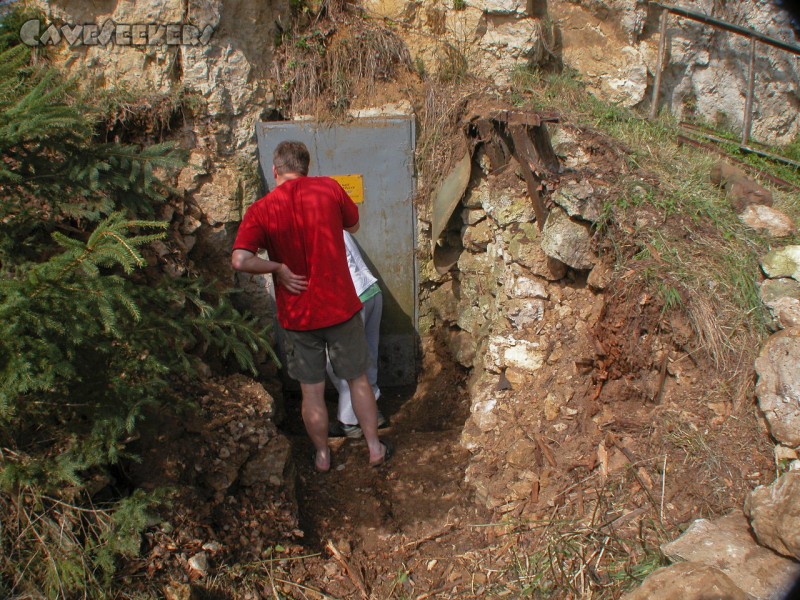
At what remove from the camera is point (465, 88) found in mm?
5070

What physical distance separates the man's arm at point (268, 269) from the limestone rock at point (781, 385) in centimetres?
242

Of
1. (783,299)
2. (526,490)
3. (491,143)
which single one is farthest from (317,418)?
(783,299)

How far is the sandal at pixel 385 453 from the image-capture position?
4246 millimetres

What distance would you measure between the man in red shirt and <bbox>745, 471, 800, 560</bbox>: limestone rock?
7.37 feet

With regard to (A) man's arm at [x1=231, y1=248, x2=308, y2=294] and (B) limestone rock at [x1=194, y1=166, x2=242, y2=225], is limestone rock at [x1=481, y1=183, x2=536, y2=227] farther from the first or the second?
(B) limestone rock at [x1=194, y1=166, x2=242, y2=225]

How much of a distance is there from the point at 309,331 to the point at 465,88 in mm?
2489

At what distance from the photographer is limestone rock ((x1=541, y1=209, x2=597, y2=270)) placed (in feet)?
12.5

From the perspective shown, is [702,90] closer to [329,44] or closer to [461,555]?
[329,44]

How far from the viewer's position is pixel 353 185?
500cm

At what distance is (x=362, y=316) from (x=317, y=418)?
2.66ft

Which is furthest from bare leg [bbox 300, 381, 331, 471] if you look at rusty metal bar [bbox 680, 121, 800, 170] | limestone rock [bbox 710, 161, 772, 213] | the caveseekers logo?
rusty metal bar [bbox 680, 121, 800, 170]

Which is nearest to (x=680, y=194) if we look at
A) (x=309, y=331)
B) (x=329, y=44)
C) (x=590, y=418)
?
(x=590, y=418)

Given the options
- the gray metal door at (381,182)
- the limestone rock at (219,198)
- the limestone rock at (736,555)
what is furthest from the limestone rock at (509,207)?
the limestone rock at (736,555)

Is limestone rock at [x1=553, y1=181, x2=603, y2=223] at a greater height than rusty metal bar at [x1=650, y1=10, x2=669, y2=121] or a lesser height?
lesser
